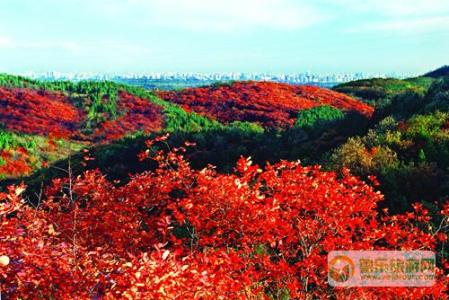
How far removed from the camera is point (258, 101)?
6456 centimetres

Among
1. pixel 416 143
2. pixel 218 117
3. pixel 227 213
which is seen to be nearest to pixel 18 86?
pixel 218 117

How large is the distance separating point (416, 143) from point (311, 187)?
1066 cm

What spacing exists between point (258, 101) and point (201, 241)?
A: 56173 millimetres

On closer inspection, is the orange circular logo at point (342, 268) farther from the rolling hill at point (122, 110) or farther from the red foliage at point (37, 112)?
the red foliage at point (37, 112)

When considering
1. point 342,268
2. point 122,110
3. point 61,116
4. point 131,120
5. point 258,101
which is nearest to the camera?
point 342,268

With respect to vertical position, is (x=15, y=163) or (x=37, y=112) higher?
(x=37, y=112)

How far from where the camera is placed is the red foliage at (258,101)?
2362 inches

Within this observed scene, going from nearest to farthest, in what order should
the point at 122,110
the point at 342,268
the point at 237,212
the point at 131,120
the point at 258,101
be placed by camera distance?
the point at 342,268, the point at 237,212, the point at 131,120, the point at 122,110, the point at 258,101

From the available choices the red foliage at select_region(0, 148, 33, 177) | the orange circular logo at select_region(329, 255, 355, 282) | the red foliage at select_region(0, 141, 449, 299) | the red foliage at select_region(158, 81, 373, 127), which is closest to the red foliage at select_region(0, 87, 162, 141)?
A: the red foliage at select_region(158, 81, 373, 127)

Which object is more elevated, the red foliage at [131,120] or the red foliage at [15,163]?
the red foliage at [131,120]
